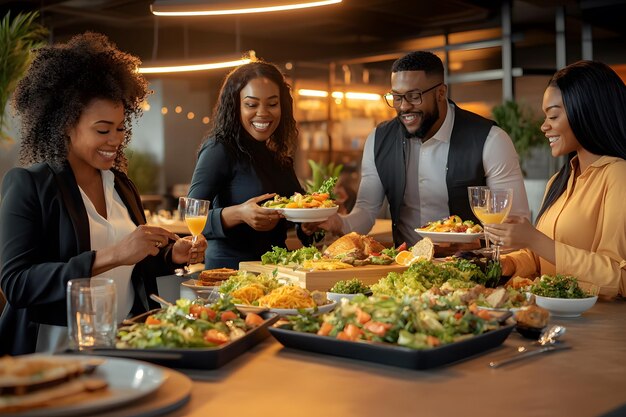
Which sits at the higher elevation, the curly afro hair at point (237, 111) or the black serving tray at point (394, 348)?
the curly afro hair at point (237, 111)

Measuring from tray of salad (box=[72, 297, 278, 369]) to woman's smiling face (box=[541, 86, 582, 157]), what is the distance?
160 cm

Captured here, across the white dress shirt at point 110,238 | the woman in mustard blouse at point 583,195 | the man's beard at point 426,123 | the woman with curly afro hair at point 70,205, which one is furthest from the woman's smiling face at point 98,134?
the man's beard at point 426,123

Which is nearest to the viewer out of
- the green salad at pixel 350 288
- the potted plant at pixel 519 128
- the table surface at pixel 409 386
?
the table surface at pixel 409 386

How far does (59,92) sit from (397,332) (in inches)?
62.7

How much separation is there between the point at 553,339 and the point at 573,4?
28.9 feet

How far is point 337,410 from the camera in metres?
1.58

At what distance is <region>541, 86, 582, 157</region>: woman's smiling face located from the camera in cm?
316

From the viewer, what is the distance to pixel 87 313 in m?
1.88

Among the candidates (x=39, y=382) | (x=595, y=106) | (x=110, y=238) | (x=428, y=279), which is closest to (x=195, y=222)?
(x=110, y=238)

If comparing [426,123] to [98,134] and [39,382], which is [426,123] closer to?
[98,134]

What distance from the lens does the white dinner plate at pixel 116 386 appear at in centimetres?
143

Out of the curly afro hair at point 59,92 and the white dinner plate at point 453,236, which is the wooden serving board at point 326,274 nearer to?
the white dinner plate at point 453,236

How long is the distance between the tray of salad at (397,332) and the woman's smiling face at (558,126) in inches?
50.8

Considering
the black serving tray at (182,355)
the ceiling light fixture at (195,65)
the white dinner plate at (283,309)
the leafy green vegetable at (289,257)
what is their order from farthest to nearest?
the ceiling light fixture at (195,65), the leafy green vegetable at (289,257), the white dinner plate at (283,309), the black serving tray at (182,355)
